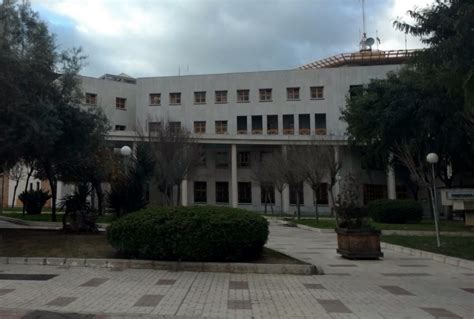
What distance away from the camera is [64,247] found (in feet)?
44.4

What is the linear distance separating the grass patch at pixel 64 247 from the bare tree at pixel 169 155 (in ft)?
38.6

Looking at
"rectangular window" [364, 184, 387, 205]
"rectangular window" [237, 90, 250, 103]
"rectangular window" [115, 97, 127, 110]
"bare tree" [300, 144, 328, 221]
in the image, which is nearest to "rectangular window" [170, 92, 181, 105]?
Result: "rectangular window" [115, 97, 127, 110]

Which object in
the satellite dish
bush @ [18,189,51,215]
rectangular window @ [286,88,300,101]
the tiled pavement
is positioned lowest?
the tiled pavement

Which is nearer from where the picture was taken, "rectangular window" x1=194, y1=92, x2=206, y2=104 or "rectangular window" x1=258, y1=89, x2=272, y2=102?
"rectangular window" x1=258, y1=89, x2=272, y2=102

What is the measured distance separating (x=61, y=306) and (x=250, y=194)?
44832 millimetres

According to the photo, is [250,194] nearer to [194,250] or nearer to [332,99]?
[332,99]

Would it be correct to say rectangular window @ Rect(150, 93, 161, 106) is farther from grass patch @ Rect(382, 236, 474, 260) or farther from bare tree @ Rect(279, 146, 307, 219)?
grass patch @ Rect(382, 236, 474, 260)

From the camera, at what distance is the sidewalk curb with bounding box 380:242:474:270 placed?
1285cm

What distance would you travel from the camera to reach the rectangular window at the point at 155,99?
55.0m

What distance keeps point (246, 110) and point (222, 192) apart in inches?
349

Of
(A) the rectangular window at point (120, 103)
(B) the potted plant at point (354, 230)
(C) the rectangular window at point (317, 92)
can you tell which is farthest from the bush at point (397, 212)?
(A) the rectangular window at point (120, 103)

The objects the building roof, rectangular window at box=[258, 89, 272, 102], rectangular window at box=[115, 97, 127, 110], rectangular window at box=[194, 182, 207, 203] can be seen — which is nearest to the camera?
rectangular window at box=[194, 182, 207, 203]

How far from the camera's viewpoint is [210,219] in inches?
453

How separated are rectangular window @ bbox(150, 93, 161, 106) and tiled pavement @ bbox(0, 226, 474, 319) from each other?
44287 millimetres
